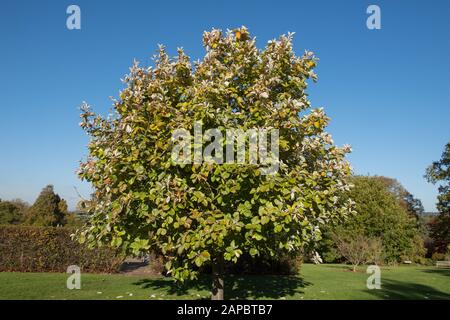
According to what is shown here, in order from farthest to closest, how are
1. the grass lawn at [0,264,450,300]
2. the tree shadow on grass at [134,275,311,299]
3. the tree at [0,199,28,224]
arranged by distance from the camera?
the tree at [0,199,28,224], the tree shadow on grass at [134,275,311,299], the grass lawn at [0,264,450,300]

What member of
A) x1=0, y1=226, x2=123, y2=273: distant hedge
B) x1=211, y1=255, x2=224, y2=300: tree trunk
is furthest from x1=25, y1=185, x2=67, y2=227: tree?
x1=211, y1=255, x2=224, y2=300: tree trunk

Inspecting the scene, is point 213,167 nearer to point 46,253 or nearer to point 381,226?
point 46,253

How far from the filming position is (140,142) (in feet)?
24.7

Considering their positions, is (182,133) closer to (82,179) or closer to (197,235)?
(197,235)

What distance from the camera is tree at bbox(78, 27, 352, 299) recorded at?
6797 mm

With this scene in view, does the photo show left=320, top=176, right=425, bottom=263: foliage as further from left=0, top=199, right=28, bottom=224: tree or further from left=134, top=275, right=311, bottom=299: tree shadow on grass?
left=0, top=199, right=28, bottom=224: tree

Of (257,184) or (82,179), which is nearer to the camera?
(257,184)

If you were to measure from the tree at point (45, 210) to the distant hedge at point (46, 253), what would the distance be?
10761mm

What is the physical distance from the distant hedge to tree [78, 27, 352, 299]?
1022cm

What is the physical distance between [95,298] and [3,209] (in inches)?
1180
